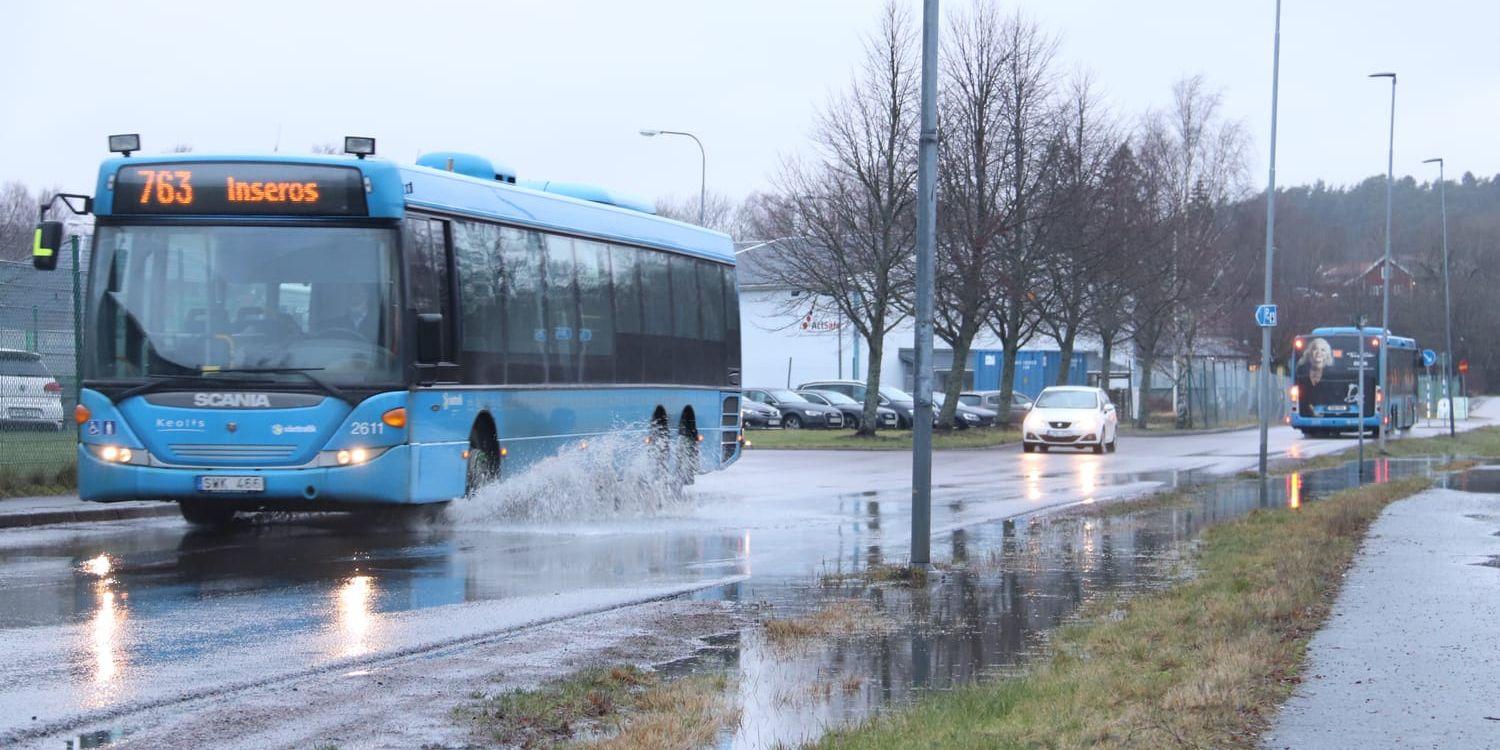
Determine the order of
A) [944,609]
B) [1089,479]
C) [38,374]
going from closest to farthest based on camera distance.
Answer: [944,609] → [38,374] → [1089,479]

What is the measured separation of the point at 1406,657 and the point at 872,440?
35.0m

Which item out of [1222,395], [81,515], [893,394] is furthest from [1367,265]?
[81,515]

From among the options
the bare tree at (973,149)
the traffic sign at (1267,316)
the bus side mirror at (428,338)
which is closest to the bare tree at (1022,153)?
the bare tree at (973,149)

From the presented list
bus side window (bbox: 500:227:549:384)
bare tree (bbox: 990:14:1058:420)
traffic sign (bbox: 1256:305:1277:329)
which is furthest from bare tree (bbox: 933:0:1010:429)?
bus side window (bbox: 500:227:549:384)

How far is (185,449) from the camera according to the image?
13930 millimetres

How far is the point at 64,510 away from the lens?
54.1 feet

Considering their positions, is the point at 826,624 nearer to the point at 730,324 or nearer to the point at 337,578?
the point at 337,578

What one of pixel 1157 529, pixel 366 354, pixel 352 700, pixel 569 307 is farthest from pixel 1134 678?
pixel 569 307

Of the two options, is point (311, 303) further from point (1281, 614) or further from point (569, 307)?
point (1281, 614)

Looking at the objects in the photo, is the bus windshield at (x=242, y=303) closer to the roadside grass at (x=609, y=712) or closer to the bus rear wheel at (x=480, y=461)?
the bus rear wheel at (x=480, y=461)

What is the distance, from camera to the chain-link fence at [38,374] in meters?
18.0

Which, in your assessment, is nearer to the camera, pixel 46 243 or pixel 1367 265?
pixel 46 243

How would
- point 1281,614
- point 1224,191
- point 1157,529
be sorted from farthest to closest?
point 1224,191 → point 1157,529 → point 1281,614

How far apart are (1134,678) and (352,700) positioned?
11.3 feet
